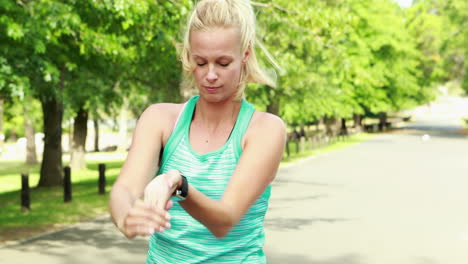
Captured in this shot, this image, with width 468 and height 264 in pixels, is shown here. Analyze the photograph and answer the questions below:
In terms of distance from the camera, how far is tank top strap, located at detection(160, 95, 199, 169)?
1.90m

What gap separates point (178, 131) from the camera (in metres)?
1.92

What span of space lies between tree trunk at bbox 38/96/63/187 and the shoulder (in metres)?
17.0

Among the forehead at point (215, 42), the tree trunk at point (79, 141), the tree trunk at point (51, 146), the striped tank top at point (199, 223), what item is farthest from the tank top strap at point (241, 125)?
the tree trunk at point (79, 141)

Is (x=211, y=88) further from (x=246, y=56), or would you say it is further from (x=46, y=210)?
(x=46, y=210)

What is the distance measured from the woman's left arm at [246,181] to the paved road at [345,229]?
243 inches

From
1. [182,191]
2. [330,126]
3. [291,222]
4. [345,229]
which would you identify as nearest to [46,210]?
[291,222]

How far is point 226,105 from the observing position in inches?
77.7

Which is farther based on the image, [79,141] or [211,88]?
[79,141]

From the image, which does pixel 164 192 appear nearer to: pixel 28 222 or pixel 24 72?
pixel 24 72

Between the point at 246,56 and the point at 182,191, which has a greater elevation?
the point at 246,56

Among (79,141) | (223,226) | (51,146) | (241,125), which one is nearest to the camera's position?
(223,226)

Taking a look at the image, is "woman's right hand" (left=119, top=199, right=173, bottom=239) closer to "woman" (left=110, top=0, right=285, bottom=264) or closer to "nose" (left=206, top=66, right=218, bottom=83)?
"woman" (left=110, top=0, right=285, bottom=264)

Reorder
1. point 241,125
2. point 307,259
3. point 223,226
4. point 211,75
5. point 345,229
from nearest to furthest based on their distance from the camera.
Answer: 1. point 223,226
2. point 211,75
3. point 241,125
4. point 307,259
5. point 345,229

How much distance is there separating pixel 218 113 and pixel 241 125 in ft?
0.32
